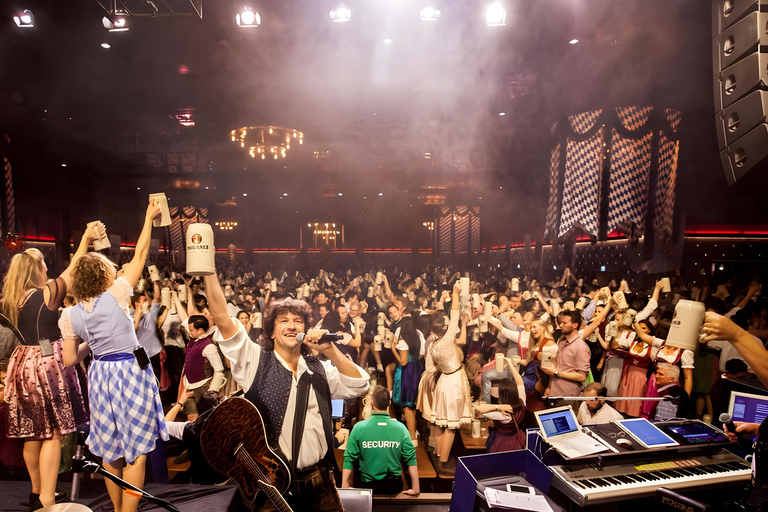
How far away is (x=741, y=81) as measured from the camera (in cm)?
265

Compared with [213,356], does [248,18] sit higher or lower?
higher

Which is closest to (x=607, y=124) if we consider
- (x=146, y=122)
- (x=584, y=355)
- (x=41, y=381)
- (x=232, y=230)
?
(x=584, y=355)

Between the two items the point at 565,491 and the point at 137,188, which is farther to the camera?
the point at 137,188

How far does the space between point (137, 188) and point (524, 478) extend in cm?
456

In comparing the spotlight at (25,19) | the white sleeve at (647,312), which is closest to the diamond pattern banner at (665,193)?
the white sleeve at (647,312)

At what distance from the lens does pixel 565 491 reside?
7.02 feet

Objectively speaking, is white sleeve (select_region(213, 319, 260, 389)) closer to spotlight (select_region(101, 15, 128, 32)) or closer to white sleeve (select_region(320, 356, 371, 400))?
white sleeve (select_region(320, 356, 371, 400))

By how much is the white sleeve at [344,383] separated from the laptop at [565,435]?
1.09 metres

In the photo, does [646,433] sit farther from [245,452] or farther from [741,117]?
[245,452]

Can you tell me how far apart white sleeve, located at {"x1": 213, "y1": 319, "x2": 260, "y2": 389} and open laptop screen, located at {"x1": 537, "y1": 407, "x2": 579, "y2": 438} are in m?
1.75

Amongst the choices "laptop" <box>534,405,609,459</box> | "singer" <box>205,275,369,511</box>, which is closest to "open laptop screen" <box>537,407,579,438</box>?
"laptop" <box>534,405,609,459</box>

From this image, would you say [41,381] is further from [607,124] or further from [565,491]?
[607,124]

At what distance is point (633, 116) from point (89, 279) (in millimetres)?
5721

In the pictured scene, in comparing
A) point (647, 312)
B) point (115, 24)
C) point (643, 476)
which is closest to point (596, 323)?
point (647, 312)
